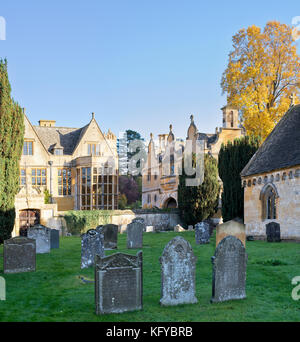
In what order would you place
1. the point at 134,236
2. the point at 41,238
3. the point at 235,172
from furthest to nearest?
the point at 235,172 < the point at 134,236 < the point at 41,238

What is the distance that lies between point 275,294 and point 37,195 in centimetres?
2638

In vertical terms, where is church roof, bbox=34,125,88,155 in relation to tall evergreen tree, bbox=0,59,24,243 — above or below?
above

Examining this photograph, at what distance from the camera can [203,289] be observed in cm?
1115

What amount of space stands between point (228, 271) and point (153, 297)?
201 cm

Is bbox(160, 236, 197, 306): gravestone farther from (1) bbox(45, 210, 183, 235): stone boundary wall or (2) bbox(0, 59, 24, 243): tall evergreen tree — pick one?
(1) bbox(45, 210, 183, 235): stone boundary wall

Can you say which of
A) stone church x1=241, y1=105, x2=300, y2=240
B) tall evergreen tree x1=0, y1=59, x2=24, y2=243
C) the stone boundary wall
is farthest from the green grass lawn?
the stone boundary wall

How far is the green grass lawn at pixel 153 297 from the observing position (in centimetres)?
868

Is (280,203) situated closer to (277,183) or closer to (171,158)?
(277,183)

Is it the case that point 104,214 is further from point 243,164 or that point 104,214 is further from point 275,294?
point 275,294

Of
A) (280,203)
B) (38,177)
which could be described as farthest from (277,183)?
(38,177)

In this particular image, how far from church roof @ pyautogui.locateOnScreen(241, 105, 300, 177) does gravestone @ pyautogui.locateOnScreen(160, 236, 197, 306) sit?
13.1m

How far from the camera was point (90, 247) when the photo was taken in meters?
15.1

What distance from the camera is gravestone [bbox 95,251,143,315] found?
8.89 meters
